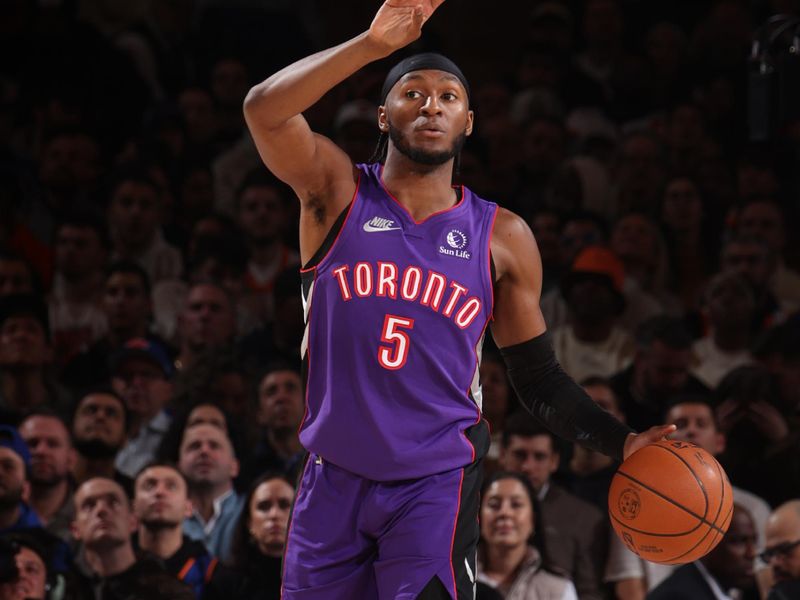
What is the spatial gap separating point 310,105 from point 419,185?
0.40m

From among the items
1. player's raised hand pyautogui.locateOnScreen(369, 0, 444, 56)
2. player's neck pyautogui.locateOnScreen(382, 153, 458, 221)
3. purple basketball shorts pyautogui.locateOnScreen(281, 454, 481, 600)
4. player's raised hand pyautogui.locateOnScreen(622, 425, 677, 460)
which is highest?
player's raised hand pyautogui.locateOnScreen(369, 0, 444, 56)

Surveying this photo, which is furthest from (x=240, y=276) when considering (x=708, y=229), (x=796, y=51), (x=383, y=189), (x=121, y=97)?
(x=383, y=189)

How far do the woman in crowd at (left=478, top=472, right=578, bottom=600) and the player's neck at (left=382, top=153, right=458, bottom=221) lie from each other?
2.49 m

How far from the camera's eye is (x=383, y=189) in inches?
157

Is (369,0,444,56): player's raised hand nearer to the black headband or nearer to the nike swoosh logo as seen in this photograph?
the black headband

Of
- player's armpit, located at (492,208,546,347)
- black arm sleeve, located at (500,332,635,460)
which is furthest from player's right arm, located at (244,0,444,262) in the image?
black arm sleeve, located at (500,332,635,460)

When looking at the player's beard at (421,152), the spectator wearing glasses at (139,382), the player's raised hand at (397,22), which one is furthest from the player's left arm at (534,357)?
the spectator wearing glasses at (139,382)

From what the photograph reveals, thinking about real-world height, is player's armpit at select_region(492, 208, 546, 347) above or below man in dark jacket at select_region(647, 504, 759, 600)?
above

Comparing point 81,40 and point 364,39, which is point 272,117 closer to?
point 364,39

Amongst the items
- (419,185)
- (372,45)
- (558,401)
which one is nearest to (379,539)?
(558,401)

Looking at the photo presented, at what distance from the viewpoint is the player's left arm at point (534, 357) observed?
400cm

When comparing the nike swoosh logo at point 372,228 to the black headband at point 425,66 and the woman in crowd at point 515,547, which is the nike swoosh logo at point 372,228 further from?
the woman in crowd at point 515,547

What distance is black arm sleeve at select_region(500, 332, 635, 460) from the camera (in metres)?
4.00

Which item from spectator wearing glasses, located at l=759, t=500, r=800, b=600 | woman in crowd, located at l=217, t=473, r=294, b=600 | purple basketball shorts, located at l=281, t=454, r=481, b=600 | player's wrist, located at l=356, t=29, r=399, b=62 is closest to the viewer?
player's wrist, located at l=356, t=29, r=399, b=62
